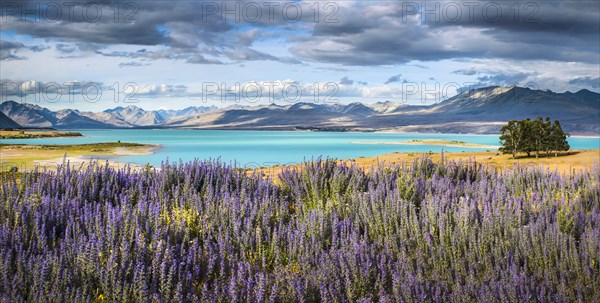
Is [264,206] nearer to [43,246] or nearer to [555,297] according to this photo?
[43,246]

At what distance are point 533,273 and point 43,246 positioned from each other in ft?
18.5

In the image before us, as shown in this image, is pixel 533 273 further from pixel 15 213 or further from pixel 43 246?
pixel 15 213

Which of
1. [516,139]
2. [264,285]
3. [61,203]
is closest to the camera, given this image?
[264,285]

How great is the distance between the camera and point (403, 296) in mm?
4945

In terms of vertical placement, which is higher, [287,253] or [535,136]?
[535,136]

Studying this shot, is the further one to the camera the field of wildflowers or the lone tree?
the lone tree

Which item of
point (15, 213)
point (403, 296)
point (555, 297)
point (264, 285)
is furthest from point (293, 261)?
point (15, 213)

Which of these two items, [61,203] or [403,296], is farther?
[61,203]

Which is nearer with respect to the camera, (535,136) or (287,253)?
(287,253)

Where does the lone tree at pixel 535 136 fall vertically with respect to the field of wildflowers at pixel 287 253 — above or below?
above

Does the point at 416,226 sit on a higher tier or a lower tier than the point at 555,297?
higher

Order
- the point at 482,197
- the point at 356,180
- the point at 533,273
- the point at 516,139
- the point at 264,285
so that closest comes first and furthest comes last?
the point at 264,285 → the point at 533,273 → the point at 482,197 → the point at 356,180 → the point at 516,139

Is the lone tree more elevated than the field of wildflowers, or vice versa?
the lone tree

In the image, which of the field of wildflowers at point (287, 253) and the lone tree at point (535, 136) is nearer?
the field of wildflowers at point (287, 253)
